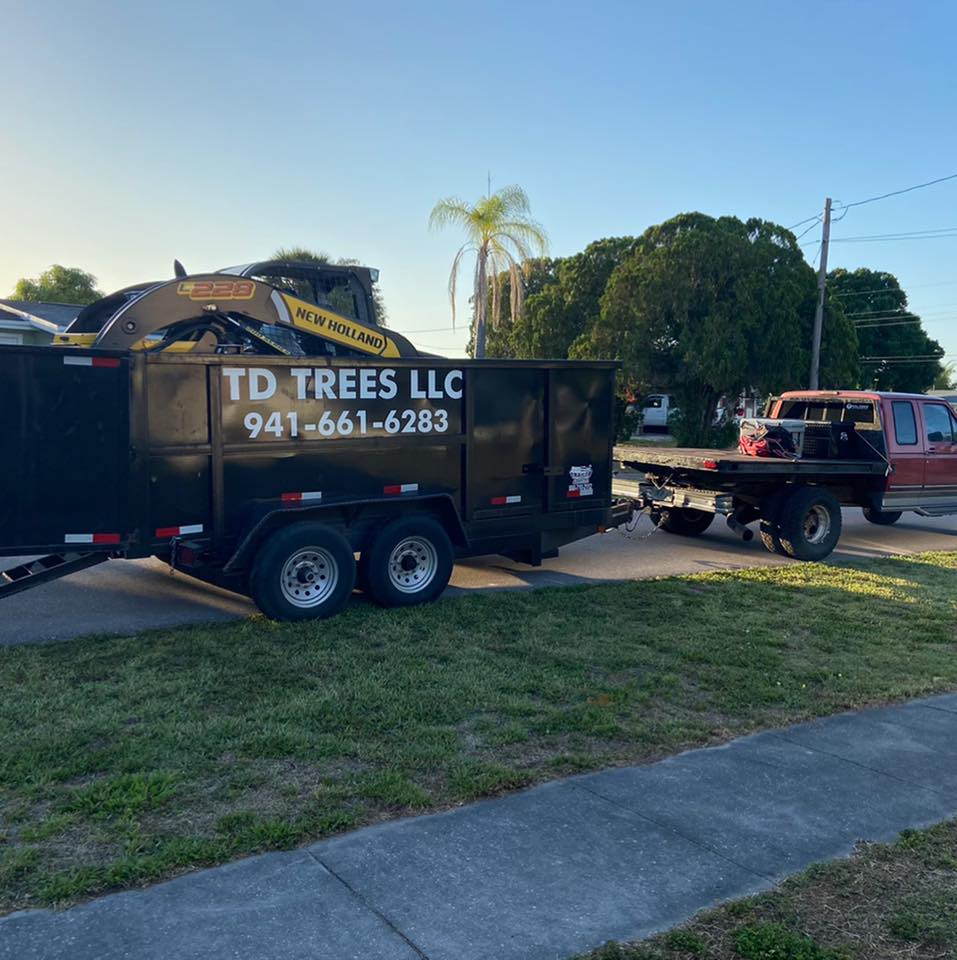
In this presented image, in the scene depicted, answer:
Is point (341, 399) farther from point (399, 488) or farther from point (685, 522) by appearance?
point (685, 522)

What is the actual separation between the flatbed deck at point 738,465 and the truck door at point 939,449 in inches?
44.3

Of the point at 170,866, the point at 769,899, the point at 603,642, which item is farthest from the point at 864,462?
the point at 170,866

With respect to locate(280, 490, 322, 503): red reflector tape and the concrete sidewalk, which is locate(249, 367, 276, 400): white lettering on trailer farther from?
the concrete sidewalk

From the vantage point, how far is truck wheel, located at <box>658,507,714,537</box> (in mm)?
14011

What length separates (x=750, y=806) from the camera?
186 inches

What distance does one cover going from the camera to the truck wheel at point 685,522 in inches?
552

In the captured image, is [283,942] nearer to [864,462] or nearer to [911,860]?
[911,860]

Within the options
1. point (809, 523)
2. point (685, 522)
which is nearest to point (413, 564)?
point (809, 523)

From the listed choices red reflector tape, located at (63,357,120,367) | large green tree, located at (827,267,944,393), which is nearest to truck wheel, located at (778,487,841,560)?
red reflector tape, located at (63,357,120,367)

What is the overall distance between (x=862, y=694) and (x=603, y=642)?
201cm

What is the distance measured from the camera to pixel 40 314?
93.3 feet

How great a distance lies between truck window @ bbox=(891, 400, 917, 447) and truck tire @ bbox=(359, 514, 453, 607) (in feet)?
25.3

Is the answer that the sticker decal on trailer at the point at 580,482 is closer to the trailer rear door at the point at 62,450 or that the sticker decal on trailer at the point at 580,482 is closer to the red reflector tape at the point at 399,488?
the red reflector tape at the point at 399,488

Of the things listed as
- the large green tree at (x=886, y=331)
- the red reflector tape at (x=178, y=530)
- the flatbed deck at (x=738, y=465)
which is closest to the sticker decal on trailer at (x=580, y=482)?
the flatbed deck at (x=738, y=465)
